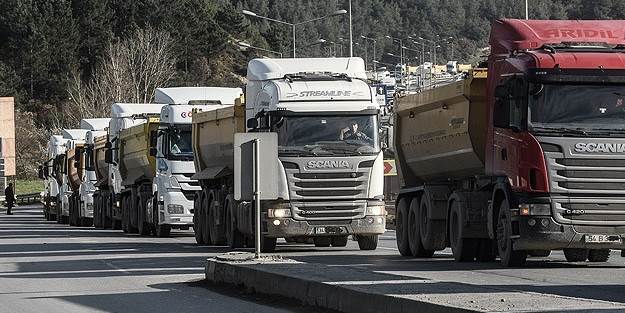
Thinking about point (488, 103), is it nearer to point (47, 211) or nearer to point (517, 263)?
point (517, 263)

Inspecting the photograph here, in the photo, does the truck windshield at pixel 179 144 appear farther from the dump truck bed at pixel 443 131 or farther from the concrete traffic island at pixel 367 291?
the concrete traffic island at pixel 367 291

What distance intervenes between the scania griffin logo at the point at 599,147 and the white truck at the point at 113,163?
26225 mm

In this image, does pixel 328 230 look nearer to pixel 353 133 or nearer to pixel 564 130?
pixel 353 133

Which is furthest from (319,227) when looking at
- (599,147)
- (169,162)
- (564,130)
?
(169,162)

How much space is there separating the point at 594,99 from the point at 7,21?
4541 inches

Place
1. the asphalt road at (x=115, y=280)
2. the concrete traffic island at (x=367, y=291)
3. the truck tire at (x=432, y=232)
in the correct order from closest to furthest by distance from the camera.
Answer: the concrete traffic island at (x=367, y=291)
the asphalt road at (x=115, y=280)
the truck tire at (x=432, y=232)

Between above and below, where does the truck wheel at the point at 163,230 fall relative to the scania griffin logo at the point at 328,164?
below

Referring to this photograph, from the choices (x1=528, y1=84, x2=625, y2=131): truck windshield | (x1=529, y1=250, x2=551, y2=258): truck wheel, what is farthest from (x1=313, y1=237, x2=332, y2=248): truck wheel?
(x1=528, y1=84, x2=625, y2=131): truck windshield

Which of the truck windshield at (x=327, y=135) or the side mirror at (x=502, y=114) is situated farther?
the truck windshield at (x=327, y=135)

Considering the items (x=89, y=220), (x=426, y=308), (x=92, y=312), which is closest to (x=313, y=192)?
(x=92, y=312)

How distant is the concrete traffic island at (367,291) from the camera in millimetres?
13862

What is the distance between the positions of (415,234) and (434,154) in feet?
5.56

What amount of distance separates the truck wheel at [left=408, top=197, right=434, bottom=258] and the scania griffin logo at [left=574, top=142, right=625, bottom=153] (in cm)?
580

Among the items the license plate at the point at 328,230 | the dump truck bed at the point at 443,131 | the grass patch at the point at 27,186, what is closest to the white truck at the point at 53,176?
the license plate at the point at 328,230
